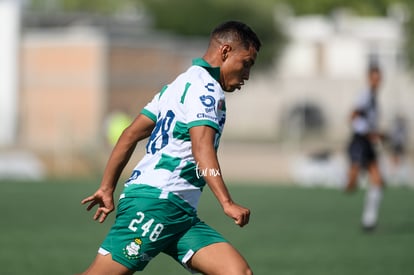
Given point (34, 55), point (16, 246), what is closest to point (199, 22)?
point (34, 55)

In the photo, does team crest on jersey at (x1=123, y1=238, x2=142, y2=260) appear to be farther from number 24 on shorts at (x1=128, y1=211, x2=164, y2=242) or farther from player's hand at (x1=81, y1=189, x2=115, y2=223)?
player's hand at (x1=81, y1=189, x2=115, y2=223)

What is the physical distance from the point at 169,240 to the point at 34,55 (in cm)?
4778

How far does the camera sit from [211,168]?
260 inches

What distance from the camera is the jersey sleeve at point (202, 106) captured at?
6719 mm

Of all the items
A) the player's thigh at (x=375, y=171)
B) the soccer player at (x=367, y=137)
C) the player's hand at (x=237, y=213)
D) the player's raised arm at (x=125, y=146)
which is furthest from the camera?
the player's thigh at (x=375, y=171)

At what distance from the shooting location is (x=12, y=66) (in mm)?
53875

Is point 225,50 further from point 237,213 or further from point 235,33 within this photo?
point 237,213

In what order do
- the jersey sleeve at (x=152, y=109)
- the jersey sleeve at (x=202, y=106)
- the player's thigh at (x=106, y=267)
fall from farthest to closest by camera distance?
1. the jersey sleeve at (x=152, y=109)
2. the player's thigh at (x=106, y=267)
3. the jersey sleeve at (x=202, y=106)

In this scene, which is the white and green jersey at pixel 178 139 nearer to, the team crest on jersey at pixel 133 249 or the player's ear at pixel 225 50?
the player's ear at pixel 225 50

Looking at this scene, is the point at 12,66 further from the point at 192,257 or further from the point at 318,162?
the point at 192,257

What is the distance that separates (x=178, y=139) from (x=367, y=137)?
1001 cm

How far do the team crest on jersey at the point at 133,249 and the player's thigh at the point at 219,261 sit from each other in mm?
396

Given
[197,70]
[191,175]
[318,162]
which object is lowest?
[318,162]

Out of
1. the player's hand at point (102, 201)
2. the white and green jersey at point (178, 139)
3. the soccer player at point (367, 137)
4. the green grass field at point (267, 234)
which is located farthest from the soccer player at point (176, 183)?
the soccer player at point (367, 137)
